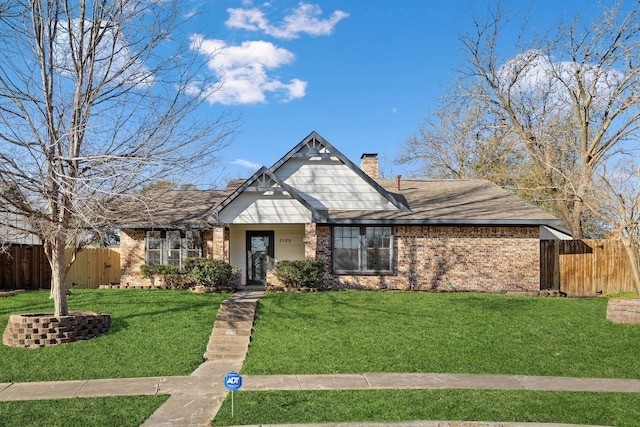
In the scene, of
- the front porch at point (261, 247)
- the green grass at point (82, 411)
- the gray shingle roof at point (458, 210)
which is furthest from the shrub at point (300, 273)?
the green grass at point (82, 411)

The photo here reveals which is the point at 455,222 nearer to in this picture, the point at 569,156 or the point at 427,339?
the point at 427,339

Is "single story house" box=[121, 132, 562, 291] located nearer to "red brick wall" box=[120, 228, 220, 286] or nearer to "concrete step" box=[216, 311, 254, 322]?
"red brick wall" box=[120, 228, 220, 286]

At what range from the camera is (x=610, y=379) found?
28.2 ft

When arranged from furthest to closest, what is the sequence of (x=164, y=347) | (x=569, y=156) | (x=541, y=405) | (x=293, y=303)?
(x=569, y=156), (x=293, y=303), (x=164, y=347), (x=541, y=405)

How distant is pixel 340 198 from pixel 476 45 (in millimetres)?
12918

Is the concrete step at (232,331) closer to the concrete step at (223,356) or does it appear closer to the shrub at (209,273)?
the concrete step at (223,356)

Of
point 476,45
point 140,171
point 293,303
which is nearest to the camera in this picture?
point 140,171

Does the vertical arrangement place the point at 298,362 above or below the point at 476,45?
below

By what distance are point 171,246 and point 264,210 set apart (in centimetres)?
397

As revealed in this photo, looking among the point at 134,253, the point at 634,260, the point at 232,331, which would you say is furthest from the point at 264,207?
the point at 634,260

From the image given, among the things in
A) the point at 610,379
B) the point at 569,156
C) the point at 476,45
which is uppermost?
the point at 476,45

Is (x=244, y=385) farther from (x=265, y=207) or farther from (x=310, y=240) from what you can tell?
(x=265, y=207)

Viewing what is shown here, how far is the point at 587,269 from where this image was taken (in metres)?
18.4

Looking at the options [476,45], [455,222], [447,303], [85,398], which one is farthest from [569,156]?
[85,398]
